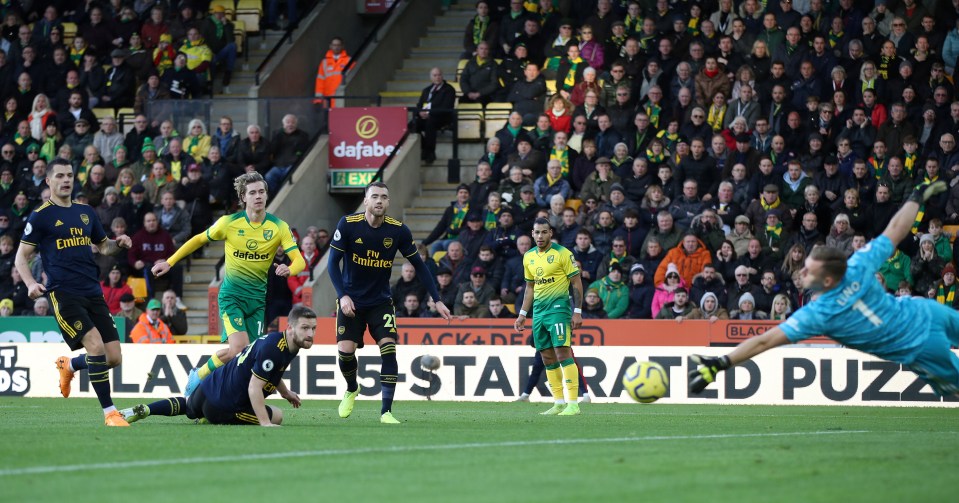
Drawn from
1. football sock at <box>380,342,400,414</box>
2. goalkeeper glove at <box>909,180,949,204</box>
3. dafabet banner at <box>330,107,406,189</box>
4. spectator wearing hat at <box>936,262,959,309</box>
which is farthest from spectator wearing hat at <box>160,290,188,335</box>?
goalkeeper glove at <box>909,180,949,204</box>

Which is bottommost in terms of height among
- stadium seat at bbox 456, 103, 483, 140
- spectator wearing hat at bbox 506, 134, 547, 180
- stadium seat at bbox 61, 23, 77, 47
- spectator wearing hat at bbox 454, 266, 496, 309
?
spectator wearing hat at bbox 454, 266, 496, 309

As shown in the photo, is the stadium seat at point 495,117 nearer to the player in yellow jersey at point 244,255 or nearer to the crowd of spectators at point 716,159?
the crowd of spectators at point 716,159

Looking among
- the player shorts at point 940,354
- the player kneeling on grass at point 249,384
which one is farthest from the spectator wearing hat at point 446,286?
the player shorts at point 940,354

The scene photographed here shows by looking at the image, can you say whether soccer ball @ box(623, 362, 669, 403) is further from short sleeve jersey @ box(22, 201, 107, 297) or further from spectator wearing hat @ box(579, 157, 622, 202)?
spectator wearing hat @ box(579, 157, 622, 202)

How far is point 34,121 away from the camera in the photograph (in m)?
28.1

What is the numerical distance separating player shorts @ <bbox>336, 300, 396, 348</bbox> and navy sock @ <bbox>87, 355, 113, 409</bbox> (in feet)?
7.63

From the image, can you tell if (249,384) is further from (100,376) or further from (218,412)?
(100,376)

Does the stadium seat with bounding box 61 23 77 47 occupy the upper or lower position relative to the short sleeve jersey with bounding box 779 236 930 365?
upper

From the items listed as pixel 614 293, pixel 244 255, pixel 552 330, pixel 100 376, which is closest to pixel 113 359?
pixel 100 376

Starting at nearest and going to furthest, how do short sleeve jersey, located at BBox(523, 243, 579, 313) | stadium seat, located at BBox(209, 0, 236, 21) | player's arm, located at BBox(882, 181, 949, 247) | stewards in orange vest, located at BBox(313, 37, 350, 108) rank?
player's arm, located at BBox(882, 181, 949, 247) → short sleeve jersey, located at BBox(523, 243, 579, 313) → stewards in orange vest, located at BBox(313, 37, 350, 108) → stadium seat, located at BBox(209, 0, 236, 21)

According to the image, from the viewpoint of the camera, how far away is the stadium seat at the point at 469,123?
27172 millimetres

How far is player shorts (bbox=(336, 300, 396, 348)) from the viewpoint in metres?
13.7

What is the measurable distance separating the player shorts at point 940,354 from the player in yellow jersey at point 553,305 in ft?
21.8

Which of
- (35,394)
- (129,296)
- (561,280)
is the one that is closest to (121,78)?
(129,296)
